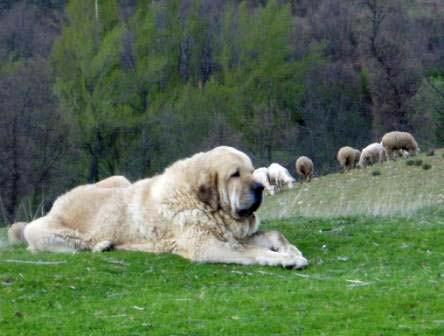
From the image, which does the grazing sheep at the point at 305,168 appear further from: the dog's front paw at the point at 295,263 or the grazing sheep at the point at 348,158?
the dog's front paw at the point at 295,263

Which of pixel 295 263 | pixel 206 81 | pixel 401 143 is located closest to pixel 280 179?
pixel 401 143

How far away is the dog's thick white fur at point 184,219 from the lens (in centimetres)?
1052

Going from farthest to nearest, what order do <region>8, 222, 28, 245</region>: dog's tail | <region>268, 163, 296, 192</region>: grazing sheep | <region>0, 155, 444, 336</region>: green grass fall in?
<region>268, 163, 296, 192</region>: grazing sheep < <region>8, 222, 28, 245</region>: dog's tail < <region>0, 155, 444, 336</region>: green grass

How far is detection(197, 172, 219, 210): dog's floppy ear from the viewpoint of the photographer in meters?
10.8

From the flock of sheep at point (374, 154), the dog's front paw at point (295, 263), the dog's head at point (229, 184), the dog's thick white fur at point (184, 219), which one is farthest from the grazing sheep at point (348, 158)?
the dog's front paw at point (295, 263)

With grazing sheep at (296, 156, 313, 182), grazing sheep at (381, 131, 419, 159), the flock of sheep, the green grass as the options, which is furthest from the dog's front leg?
grazing sheep at (296, 156, 313, 182)

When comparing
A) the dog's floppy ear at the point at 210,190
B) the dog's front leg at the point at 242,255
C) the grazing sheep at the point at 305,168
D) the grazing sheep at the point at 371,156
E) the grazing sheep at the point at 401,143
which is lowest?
the dog's front leg at the point at 242,255

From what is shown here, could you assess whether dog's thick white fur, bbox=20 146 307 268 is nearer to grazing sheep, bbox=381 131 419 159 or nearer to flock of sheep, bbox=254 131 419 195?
flock of sheep, bbox=254 131 419 195

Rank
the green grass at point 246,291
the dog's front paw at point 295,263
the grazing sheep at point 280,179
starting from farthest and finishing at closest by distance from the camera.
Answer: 1. the grazing sheep at point 280,179
2. the dog's front paw at point 295,263
3. the green grass at point 246,291

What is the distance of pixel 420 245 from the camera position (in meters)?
11.2

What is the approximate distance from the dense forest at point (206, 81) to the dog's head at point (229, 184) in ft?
124

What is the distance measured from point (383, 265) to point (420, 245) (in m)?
1.10

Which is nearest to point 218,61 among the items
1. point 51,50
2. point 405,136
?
point 51,50

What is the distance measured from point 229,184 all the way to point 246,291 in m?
1.84
